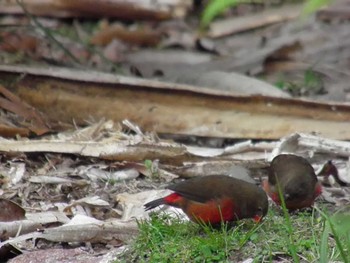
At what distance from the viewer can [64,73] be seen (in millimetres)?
6594

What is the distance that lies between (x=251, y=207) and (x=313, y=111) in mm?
1910

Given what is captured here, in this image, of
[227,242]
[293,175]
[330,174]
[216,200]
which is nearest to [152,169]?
[293,175]

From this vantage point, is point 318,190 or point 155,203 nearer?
point 155,203

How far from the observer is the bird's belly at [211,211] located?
4598mm

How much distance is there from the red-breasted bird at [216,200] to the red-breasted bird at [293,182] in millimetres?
342

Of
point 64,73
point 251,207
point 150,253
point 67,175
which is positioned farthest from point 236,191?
point 64,73

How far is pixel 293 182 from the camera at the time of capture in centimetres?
516

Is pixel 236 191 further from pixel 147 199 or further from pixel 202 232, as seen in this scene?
pixel 147 199

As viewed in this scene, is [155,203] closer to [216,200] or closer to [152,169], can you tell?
[216,200]

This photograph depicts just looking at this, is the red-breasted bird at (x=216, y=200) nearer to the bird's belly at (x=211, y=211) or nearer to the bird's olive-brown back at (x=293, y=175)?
the bird's belly at (x=211, y=211)

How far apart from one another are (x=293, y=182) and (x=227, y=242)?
32.6 inches

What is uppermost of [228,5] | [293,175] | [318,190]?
[228,5]

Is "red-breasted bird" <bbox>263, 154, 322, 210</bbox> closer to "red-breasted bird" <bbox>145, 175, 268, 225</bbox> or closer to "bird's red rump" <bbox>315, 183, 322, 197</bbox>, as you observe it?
"bird's red rump" <bbox>315, 183, 322, 197</bbox>

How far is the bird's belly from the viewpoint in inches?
181
